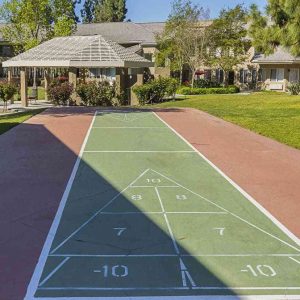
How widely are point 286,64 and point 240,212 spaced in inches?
1624

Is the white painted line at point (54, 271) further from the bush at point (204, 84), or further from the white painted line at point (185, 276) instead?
the bush at point (204, 84)

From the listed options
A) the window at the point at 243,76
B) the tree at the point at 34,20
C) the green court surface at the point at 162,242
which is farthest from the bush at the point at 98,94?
the window at the point at 243,76

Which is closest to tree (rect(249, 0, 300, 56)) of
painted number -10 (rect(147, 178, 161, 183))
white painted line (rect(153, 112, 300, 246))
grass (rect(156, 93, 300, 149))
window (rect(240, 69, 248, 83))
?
grass (rect(156, 93, 300, 149))

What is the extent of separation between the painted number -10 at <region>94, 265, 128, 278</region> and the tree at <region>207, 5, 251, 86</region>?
140 feet

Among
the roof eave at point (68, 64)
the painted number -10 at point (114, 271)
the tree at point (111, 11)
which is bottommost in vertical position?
the painted number -10 at point (114, 271)

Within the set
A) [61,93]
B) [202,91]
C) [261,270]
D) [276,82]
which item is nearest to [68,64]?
[61,93]

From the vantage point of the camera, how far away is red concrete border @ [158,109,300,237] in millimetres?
9241

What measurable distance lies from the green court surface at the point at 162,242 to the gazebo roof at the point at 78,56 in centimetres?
2135

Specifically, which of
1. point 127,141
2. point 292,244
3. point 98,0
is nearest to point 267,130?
point 127,141

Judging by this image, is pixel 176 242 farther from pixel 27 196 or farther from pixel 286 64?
pixel 286 64

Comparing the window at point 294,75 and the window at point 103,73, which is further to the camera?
the window at point 294,75

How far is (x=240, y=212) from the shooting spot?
28.0 feet

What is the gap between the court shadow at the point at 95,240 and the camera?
5.58 meters

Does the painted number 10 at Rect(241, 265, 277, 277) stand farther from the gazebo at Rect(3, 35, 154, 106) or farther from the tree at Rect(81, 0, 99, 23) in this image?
the tree at Rect(81, 0, 99, 23)
